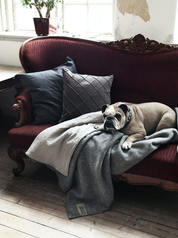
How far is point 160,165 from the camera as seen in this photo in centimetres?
159

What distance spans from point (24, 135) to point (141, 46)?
124cm

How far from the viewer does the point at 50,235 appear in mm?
1539

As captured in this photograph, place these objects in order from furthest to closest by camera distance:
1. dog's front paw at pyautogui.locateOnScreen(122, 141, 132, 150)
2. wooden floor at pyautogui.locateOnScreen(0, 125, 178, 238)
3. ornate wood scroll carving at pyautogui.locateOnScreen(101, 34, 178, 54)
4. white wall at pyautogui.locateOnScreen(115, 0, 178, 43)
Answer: white wall at pyautogui.locateOnScreen(115, 0, 178, 43), ornate wood scroll carving at pyautogui.locateOnScreen(101, 34, 178, 54), dog's front paw at pyautogui.locateOnScreen(122, 141, 132, 150), wooden floor at pyautogui.locateOnScreen(0, 125, 178, 238)

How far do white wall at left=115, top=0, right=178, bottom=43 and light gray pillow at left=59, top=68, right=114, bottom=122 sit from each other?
70cm

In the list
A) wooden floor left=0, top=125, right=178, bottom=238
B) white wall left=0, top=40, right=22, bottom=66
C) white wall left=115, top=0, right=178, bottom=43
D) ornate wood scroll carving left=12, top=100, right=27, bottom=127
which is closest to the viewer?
wooden floor left=0, top=125, right=178, bottom=238

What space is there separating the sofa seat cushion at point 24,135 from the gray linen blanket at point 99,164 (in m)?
0.39

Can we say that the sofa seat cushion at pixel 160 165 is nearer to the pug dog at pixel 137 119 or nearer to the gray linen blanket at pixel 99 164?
the gray linen blanket at pixel 99 164

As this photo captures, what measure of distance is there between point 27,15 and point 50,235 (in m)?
2.60

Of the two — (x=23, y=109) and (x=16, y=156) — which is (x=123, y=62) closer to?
(x=23, y=109)

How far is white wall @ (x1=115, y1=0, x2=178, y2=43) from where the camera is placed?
2.24 m

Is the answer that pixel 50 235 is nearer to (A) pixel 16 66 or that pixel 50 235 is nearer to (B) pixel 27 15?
(A) pixel 16 66

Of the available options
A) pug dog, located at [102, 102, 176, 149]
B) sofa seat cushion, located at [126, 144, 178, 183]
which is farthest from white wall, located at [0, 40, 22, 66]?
sofa seat cushion, located at [126, 144, 178, 183]

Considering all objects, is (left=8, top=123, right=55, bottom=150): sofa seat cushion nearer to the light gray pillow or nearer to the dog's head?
the light gray pillow

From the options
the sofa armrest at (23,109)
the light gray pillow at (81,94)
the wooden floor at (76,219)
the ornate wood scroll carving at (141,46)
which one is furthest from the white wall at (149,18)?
the wooden floor at (76,219)
